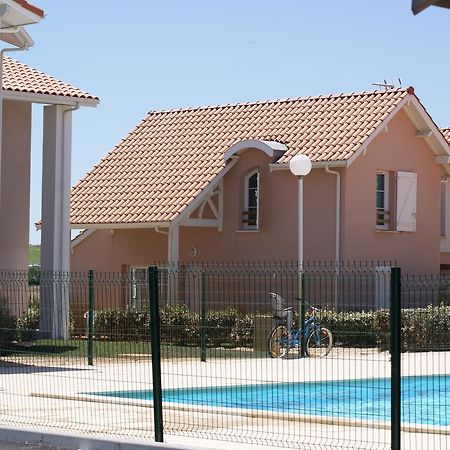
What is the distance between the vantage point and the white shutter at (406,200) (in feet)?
115

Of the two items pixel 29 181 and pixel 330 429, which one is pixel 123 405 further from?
pixel 29 181

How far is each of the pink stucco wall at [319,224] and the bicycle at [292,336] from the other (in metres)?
8.96

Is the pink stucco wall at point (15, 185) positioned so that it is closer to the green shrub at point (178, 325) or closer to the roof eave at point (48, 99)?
the roof eave at point (48, 99)

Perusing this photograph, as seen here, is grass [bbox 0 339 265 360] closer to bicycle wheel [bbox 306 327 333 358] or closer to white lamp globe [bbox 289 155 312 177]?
bicycle wheel [bbox 306 327 333 358]

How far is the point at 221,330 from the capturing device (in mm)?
24172

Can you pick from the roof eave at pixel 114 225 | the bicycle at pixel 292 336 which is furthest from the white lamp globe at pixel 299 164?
the roof eave at pixel 114 225

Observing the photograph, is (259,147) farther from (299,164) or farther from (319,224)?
(299,164)

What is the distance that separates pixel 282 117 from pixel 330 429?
78.0 feet

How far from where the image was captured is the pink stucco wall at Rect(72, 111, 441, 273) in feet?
110

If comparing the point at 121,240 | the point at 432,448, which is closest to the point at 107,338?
the point at 432,448

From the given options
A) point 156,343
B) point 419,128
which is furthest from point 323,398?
point 419,128

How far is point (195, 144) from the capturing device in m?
37.4

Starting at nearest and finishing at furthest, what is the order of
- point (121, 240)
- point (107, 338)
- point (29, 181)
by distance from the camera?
1. point (107, 338)
2. point (29, 181)
3. point (121, 240)

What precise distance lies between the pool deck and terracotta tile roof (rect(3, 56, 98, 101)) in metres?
9.26
